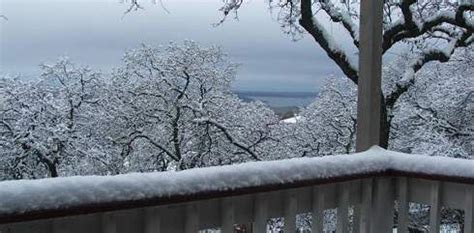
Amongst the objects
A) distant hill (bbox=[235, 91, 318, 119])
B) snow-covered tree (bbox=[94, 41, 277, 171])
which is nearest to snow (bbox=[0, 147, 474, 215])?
snow-covered tree (bbox=[94, 41, 277, 171])

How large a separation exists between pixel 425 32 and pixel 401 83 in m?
0.92

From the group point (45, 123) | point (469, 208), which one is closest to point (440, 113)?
point (45, 123)

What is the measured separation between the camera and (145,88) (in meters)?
14.9

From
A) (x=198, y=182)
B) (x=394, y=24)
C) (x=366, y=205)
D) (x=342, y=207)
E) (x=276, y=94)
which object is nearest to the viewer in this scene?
(x=198, y=182)

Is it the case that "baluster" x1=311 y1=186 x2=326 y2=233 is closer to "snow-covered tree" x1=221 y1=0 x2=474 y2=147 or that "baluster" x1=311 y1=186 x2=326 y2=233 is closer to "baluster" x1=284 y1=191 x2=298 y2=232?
"baluster" x1=284 y1=191 x2=298 y2=232

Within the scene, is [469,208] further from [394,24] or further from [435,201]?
[394,24]

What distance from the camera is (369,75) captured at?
254 centimetres

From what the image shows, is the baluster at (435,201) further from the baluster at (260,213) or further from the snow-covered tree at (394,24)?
the snow-covered tree at (394,24)

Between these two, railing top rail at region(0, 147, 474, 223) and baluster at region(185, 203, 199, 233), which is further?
baluster at region(185, 203, 199, 233)

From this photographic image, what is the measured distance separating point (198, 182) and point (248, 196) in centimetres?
24

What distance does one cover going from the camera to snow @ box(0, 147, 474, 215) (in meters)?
1.35

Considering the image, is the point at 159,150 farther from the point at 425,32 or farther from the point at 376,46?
the point at 376,46

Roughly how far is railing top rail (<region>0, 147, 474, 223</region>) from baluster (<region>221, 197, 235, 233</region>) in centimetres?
5

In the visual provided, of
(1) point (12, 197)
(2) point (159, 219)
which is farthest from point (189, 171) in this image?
(1) point (12, 197)
